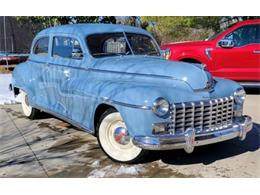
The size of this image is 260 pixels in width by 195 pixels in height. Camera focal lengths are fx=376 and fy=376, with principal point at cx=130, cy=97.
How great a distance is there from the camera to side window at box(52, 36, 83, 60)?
553 centimetres

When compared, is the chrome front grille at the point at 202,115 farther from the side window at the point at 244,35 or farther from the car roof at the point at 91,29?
the side window at the point at 244,35

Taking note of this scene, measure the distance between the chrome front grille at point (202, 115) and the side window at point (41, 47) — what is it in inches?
125

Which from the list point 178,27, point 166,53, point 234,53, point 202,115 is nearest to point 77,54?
point 202,115

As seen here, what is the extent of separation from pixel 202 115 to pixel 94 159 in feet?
4.84

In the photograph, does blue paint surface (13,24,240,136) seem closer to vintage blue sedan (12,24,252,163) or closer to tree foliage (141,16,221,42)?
vintage blue sedan (12,24,252,163)

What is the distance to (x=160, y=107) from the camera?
4.05 m

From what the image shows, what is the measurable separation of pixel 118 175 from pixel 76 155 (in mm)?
940

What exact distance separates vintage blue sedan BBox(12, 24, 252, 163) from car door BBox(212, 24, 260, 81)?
3.12m

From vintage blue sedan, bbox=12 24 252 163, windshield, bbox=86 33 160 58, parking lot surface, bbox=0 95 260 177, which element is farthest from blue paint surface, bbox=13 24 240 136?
parking lot surface, bbox=0 95 260 177

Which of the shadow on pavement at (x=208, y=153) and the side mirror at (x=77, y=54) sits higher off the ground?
the side mirror at (x=77, y=54)

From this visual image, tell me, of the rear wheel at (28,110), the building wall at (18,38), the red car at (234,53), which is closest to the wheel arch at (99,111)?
the rear wheel at (28,110)

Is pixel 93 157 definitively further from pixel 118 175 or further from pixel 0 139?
pixel 0 139

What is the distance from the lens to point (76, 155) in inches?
195

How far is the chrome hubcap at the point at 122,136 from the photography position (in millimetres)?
4492
